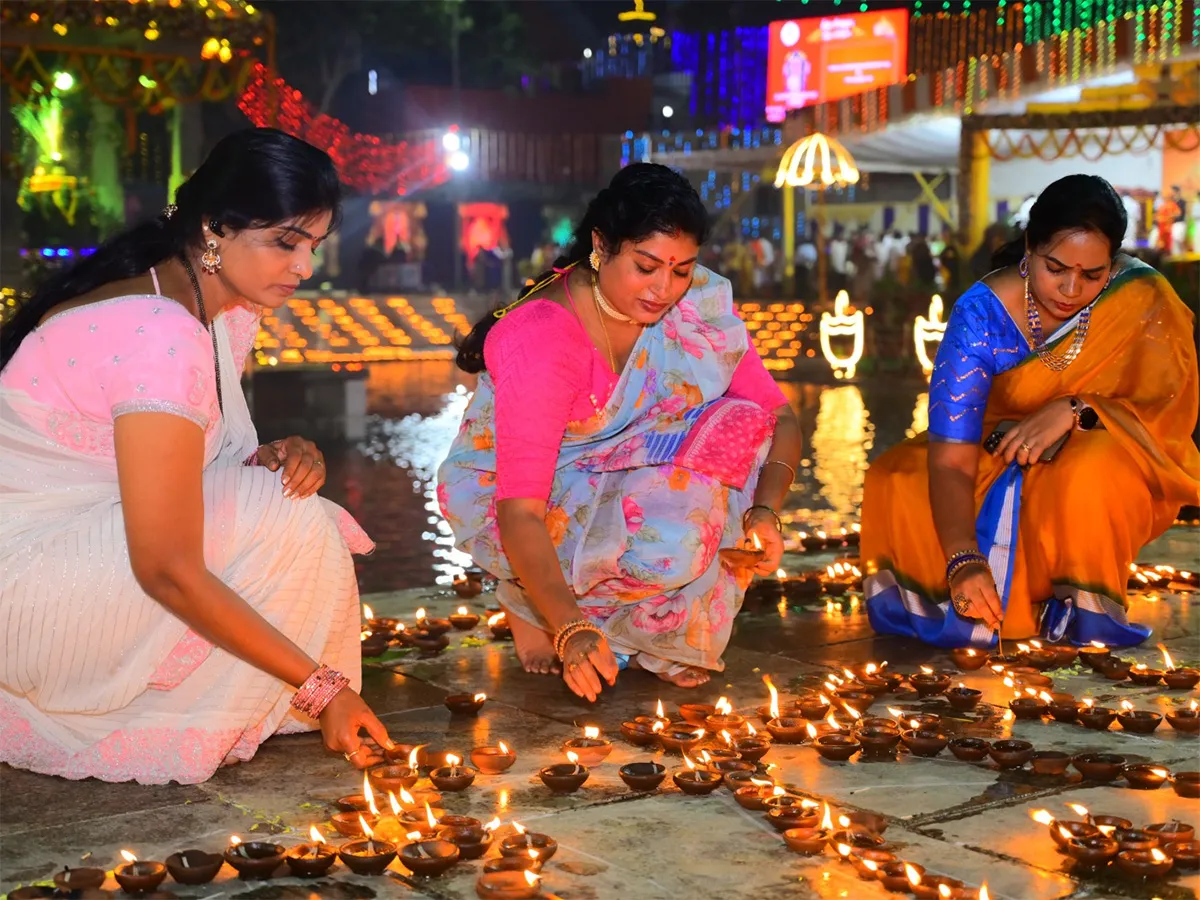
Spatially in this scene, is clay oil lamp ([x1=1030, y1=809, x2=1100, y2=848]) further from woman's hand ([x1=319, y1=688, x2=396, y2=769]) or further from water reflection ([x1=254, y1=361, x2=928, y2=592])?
water reflection ([x1=254, y1=361, x2=928, y2=592])

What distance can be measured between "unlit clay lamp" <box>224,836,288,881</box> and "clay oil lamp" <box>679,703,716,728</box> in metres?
1.35

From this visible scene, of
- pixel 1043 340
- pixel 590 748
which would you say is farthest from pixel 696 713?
pixel 1043 340

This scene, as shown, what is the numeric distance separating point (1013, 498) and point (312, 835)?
2887 millimetres

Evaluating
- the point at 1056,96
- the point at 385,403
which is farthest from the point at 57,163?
the point at 1056,96

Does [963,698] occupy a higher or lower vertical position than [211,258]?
lower

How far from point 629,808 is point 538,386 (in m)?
1.33

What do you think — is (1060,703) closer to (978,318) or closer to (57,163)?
(978,318)

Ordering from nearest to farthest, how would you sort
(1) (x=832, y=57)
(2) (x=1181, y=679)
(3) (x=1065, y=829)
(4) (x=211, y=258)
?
(3) (x=1065, y=829) < (4) (x=211, y=258) < (2) (x=1181, y=679) < (1) (x=832, y=57)

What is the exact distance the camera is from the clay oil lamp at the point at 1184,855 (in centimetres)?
290

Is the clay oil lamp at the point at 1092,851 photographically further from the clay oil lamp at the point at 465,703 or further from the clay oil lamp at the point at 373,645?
the clay oil lamp at the point at 373,645

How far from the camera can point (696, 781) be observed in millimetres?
3375

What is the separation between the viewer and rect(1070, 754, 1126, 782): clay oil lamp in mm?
3455

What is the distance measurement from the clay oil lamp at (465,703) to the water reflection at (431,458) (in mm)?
2197

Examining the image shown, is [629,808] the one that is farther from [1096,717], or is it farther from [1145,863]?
[1096,717]
